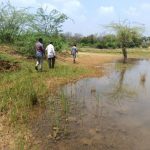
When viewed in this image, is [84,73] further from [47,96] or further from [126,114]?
[126,114]

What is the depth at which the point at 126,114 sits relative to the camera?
1030 centimetres

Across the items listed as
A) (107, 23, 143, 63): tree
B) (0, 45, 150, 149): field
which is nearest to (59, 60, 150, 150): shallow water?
(0, 45, 150, 149): field

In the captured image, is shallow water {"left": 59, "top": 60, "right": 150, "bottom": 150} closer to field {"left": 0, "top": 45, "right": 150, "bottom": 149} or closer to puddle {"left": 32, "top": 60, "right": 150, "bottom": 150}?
puddle {"left": 32, "top": 60, "right": 150, "bottom": 150}

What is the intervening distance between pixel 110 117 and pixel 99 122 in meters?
0.67

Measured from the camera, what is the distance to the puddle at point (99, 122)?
7664 mm

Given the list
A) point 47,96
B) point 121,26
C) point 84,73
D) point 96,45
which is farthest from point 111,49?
point 47,96

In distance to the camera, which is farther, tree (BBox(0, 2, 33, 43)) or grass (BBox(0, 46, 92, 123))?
tree (BBox(0, 2, 33, 43))

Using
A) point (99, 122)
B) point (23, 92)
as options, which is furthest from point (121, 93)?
point (99, 122)

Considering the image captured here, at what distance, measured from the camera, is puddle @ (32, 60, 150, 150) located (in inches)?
302

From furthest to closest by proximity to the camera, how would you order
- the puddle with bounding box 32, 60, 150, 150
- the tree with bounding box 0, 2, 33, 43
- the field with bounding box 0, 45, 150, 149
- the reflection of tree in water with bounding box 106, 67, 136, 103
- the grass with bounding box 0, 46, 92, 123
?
the tree with bounding box 0, 2, 33, 43 < the reflection of tree in water with bounding box 106, 67, 136, 103 < the grass with bounding box 0, 46, 92, 123 < the field with bounding box 0, 45, 150, 149 < the puddle with bounding box 32, 60, 150, 150

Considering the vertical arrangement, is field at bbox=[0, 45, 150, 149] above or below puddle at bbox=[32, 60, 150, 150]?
above

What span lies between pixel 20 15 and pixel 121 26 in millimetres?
11876

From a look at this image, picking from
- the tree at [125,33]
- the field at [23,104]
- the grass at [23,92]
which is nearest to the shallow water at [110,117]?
the field at [23,104]

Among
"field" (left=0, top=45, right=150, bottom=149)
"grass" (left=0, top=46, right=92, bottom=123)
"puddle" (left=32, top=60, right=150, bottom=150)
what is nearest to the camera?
"puddle" (left=32, top=60, right=150, bottom=150)
